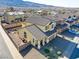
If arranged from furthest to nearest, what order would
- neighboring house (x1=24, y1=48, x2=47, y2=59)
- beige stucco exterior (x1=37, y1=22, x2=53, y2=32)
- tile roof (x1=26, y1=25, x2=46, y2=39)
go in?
beige stucco exterior (x1=37, y1=22, x2=53, y2=32) → tile roof (x1=26, y1=25, x2=46, y2=39) → neighboring house (x1=24, y1=48, x2=47, y2=59)

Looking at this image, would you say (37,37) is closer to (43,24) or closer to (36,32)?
(36,32)

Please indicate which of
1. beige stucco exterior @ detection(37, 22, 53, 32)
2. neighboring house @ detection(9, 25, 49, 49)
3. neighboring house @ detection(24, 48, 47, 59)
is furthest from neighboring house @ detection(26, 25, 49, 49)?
neighboring house @ detection(24, 48, 47, 59)

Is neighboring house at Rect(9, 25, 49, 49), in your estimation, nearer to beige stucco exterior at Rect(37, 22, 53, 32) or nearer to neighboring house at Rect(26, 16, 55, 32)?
beige stucco exterior at Rect(37, 22, 53, 32)

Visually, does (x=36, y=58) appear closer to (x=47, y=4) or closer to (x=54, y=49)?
(x=54, y=49)

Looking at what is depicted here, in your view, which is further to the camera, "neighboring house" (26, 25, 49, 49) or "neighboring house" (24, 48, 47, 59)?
"neighboring house" (26, 25, 49, 49)

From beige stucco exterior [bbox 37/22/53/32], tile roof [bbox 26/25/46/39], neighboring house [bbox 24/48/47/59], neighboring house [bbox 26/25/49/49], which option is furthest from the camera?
beige stucco exterior [bbox 37/22/53/32]

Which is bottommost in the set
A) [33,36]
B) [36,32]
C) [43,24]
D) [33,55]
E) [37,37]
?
[33,55]

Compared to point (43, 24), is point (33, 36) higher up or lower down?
lower down

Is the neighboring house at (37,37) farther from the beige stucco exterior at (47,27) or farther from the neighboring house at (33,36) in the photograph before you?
the beige stucco exterior at (47,27)

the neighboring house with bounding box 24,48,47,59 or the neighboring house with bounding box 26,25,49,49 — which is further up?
the neighboring house with bounding box 26,25,49,49

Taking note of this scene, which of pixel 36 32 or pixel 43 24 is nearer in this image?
pixel 36 32

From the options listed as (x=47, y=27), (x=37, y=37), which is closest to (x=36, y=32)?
(x=37, y=37)

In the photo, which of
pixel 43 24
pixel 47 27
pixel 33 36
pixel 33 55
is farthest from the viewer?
pixel 47 27
